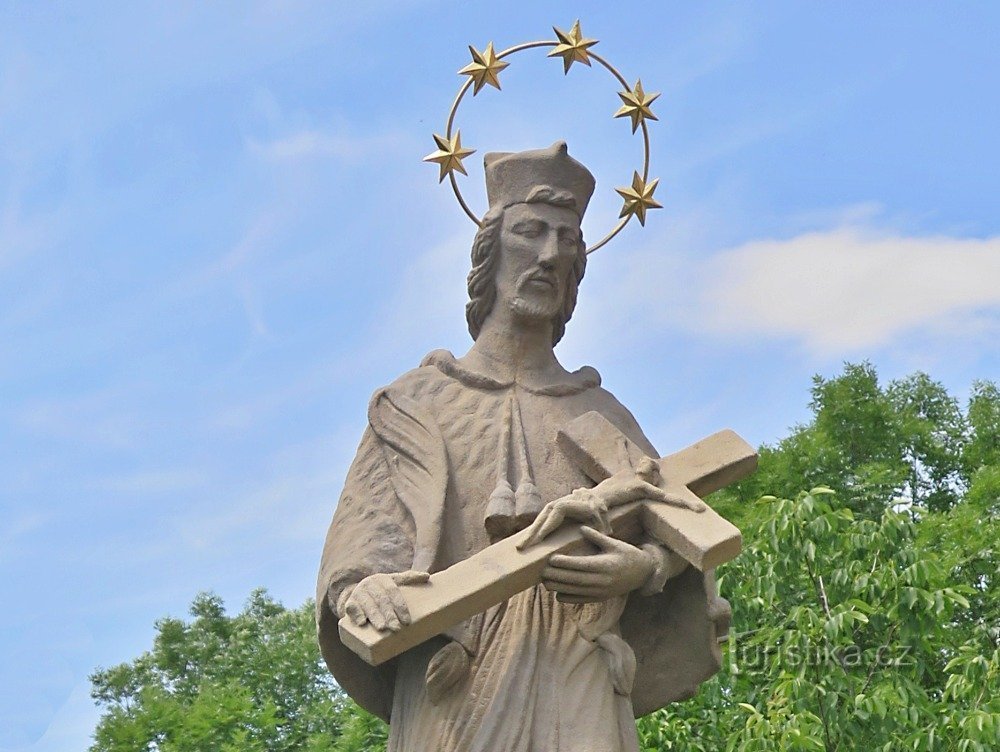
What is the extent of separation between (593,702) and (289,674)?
13728 mm

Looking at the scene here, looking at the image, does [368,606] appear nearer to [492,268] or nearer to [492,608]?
[492,608]

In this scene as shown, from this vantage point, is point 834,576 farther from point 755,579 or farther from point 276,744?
point 276,744

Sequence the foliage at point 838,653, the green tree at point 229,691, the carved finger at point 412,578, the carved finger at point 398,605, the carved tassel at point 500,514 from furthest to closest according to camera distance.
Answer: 1. the green tree at point 229,691
2. the foliage at point 838,653
3. the carved tassel at point 500,514
4. the carved finger at point 412,578
5. the carved finger at point 398,605

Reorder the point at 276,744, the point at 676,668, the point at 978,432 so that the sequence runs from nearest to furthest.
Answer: the point at 676,668 → the point at 276,744 → the point at 978,432

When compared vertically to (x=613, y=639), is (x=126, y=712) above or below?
above

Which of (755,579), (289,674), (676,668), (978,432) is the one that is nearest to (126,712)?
(289,674)

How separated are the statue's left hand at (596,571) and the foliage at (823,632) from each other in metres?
4.82

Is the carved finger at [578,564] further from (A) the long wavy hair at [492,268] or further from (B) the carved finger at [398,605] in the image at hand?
(A) the long wavy hair at [492,268]

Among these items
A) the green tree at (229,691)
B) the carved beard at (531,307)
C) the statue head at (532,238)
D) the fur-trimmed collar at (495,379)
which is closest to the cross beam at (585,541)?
the fur-trimmed collar at (495,379)

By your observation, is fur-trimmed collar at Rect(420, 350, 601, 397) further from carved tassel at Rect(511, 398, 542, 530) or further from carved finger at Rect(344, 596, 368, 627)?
carved finger at Rect(344, 596, 368, 627)

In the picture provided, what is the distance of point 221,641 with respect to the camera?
73.8 ft

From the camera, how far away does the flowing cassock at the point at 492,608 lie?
6.63m

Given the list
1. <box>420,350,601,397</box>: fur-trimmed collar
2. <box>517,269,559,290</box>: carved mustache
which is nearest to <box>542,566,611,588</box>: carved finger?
<box>420,350,601,397</box>: fur-trimmed collar

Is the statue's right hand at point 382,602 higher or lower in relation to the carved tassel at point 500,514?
lower
